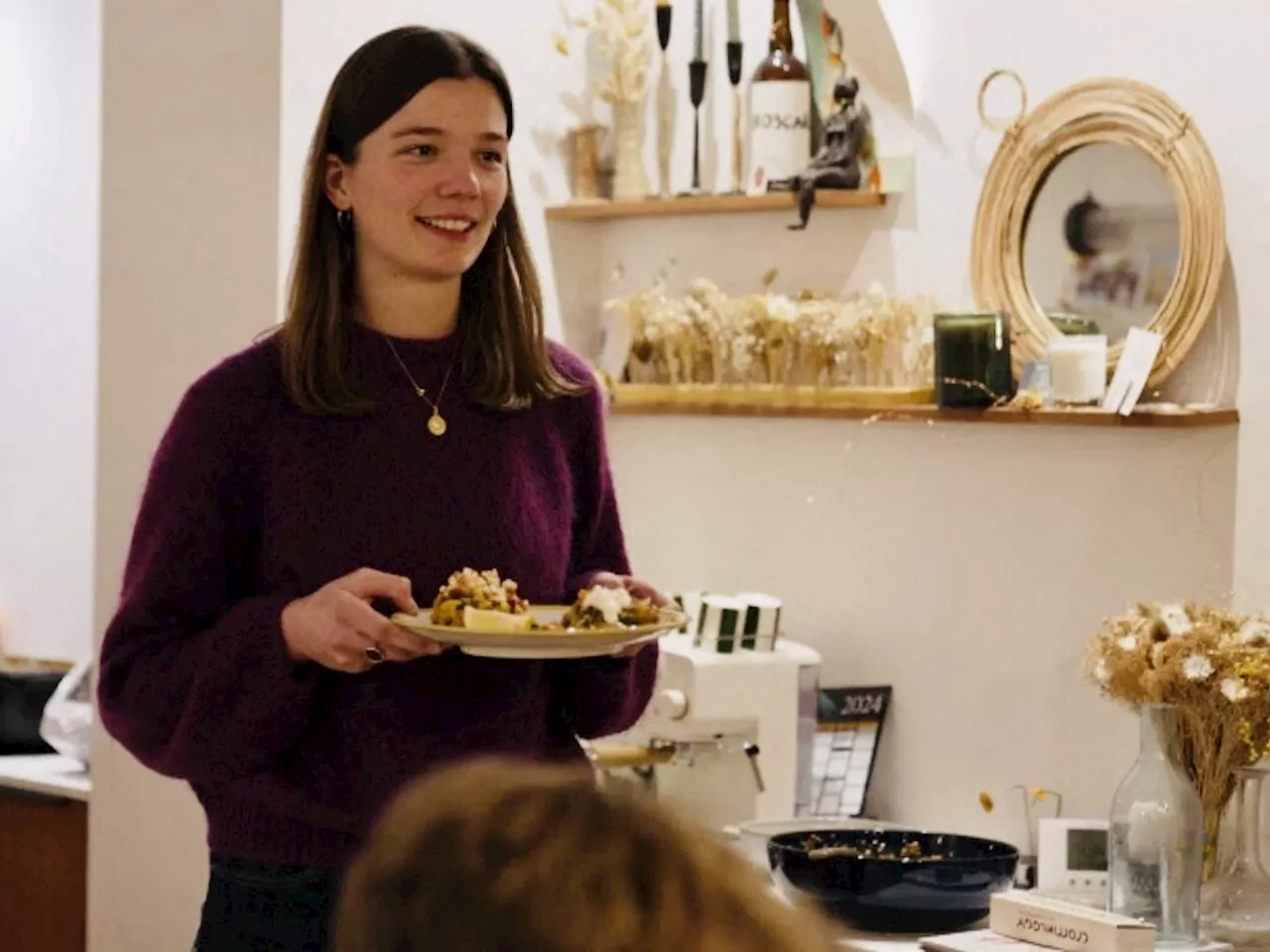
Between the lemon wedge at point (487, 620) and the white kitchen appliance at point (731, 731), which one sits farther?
the white kitchen appliance at point (731, 731)

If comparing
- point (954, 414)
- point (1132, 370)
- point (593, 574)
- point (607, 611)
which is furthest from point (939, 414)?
point (607, 611)

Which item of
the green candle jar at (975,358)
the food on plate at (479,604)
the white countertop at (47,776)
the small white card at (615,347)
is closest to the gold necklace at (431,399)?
the food on plate at (479,604)

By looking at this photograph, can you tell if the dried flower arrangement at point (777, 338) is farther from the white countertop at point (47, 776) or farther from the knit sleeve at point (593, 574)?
the white countertop at point (47, 776)

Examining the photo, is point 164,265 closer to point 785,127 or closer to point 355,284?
point 785,127

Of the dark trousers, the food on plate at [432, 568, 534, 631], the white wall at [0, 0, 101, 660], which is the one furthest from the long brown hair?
the white wall at [0, 0, 101, 660]

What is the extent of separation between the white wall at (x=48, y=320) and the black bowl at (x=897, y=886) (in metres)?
2.34

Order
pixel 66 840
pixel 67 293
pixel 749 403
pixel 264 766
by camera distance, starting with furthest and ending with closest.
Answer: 1. pixel 67 293
2. pixel 66 840
3. pixel 749 403
4. pixel 264 766

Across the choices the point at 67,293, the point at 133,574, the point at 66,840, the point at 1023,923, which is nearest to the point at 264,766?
the point at 133,574

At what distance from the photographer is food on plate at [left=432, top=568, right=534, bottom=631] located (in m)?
2.04

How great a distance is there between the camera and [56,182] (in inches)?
183

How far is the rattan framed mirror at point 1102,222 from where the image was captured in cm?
298

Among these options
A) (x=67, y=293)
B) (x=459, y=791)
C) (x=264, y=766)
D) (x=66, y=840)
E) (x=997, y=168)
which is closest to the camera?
(x=459, y=791)

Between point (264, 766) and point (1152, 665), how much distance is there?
1.15 m

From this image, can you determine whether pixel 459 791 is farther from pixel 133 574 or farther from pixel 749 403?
pixel 749 403
